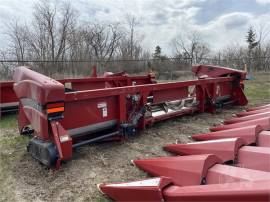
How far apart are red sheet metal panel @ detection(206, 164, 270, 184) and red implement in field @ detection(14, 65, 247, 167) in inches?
63.6

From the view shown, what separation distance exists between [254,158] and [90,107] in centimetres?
205

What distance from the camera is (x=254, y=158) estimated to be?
7.67 ft

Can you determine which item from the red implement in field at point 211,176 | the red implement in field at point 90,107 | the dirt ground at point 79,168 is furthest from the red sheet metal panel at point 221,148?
Answer: the red implement in field at point 90,107

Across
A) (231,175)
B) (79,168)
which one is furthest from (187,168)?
(79,168)

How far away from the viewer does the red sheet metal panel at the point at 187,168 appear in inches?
82.8

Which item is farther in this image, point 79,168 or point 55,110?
point 79,168

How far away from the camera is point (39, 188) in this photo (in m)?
2.80

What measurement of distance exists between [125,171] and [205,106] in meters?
3.34

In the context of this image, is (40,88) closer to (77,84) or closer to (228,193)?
(228,193)

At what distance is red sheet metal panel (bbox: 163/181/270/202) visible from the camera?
1448mm

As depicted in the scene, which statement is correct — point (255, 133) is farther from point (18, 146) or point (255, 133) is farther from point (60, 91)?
point (18, 146)

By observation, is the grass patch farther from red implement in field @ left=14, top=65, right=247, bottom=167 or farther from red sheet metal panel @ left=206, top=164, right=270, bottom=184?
red sheet metal panel @ left=206, top=164, right=270, bottom=184

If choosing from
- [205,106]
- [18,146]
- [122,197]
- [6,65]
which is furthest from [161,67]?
[122,197]

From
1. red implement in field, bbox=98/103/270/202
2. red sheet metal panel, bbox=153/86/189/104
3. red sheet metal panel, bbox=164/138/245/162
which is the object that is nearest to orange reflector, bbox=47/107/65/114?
red implement in field, bbox=98/103/270/202
